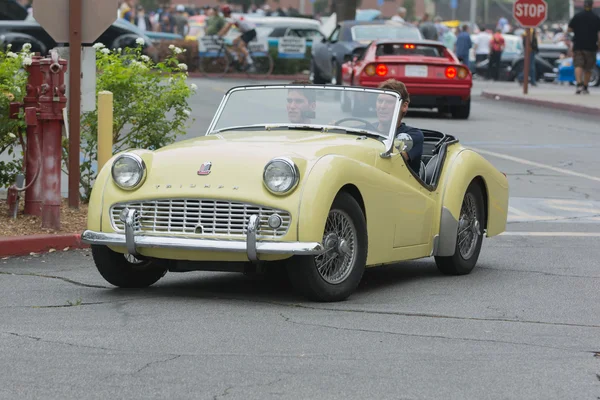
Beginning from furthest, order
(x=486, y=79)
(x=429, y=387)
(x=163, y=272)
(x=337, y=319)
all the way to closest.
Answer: (x=486, y=79), (x=163, y=272), (x=337, y=319), (x=429, y=387)

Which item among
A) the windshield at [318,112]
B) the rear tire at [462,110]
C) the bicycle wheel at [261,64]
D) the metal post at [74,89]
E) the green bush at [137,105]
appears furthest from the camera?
the bicycle wheel at [261,64]

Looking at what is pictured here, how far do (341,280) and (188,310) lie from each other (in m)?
0.95

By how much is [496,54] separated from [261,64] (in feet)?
29.7

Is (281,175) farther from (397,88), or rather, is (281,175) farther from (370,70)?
(370,70)

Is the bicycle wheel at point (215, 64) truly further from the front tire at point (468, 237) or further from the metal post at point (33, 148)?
the front tire at point (468, 237)

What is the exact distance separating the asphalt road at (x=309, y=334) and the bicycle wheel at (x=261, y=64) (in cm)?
2772

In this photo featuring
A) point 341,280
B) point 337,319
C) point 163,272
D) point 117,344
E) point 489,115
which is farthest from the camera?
point 489,115

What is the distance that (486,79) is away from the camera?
43.8 metres

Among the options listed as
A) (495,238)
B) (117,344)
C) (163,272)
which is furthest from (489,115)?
(117,344)

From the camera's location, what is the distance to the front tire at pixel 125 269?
7.70m

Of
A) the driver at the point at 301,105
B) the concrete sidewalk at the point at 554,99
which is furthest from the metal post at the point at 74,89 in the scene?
the concrete sidewalk at the point at 554,99

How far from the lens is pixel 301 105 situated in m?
8.59

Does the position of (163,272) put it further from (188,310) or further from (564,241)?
(564,241)

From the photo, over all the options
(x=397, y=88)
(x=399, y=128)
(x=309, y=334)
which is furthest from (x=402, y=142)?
(x=309, y=334)
